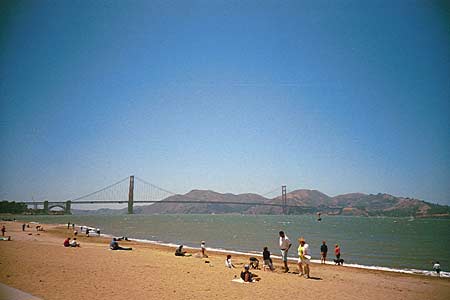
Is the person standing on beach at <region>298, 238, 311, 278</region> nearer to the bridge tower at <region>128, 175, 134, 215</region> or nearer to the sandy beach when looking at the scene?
the sandy beach

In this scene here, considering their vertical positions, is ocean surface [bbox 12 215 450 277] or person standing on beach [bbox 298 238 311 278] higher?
person standing on beach [bbox 298 238 311 278]

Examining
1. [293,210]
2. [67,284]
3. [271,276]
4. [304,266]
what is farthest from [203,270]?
[293,210]

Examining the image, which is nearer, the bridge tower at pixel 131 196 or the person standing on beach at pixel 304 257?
the person standing on beach at pixel 304 257

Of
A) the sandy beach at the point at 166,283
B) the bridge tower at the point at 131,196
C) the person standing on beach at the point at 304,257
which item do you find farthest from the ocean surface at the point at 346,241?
the bridge tower at the point at 131,196

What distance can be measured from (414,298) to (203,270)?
679cm

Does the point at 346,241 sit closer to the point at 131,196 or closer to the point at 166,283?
the point at 166,283

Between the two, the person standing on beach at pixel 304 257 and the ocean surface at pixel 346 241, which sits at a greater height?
Result: the person standing on beach at pixel 304 257

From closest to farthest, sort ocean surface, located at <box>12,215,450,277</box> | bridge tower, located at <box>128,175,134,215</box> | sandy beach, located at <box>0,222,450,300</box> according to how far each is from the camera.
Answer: sandy beach, located at <box>0,222,450,300</box>
ocean surface, located at <box>12,215,450,277</box>
bridge tower, located at <box>128,175,134,215</box>

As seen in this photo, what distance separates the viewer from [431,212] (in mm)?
180625

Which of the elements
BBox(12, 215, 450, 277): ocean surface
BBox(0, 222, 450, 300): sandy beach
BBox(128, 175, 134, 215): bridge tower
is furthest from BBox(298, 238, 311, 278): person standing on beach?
BBox(128, 175, 134, 215): bridge tower

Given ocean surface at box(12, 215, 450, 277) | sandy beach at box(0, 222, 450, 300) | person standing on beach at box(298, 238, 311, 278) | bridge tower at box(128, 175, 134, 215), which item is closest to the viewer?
sandy beach at box(0, 222, 450, 300)

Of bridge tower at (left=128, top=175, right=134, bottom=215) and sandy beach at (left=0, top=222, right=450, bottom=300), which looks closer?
sandy beach at (left=0, top=222, right=450, bottom=300)

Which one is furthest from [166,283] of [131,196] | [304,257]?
[131,196]

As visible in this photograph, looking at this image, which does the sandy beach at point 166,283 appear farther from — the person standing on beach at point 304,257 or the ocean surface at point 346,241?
the ocean surface at point 346,241
